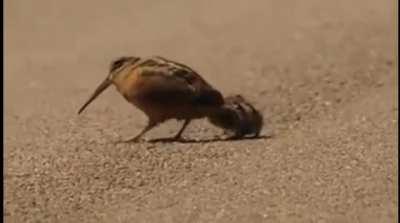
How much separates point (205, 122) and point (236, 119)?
0.28 m

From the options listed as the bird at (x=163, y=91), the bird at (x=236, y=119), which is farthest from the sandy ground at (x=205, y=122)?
Result: the bird at (x=163, y=91)

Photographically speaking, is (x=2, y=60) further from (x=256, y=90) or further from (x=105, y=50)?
(x=256, y=90)

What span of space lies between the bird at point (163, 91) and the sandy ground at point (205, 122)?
0.58ft

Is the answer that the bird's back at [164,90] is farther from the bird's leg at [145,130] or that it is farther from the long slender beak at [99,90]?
the long slender beak at [99,90]

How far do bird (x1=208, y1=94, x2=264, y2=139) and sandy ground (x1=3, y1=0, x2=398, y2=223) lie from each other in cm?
7

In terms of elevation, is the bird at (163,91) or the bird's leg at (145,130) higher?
the bird at (163,91)

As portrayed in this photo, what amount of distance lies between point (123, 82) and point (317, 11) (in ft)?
14.6

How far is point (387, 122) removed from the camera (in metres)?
7.78

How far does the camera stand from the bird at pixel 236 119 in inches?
295

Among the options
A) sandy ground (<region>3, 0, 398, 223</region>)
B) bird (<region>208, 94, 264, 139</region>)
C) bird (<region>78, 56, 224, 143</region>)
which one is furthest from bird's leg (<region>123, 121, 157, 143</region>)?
bird (<region>208, 94, 264, 139</region>)

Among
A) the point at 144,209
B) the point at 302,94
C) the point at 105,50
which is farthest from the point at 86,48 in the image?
the point at 144,209

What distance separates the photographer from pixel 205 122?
305 inches

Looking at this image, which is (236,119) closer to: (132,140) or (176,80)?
(176,80)


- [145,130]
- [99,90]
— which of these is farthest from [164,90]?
[99,90]
